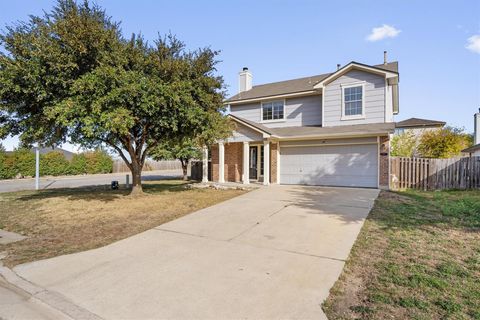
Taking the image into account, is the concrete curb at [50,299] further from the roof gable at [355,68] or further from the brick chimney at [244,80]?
the brick chimney at [244,80]

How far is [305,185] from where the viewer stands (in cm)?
1473

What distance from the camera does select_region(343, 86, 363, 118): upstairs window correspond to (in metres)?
14.4

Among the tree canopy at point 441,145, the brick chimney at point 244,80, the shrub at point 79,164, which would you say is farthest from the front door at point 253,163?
the shrub at point 79,164

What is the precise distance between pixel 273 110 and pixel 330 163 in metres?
5.43

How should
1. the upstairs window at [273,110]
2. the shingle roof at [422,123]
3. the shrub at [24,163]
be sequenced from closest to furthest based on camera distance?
1. the upstairs window at [273,110]
2. the shrub at [24,163]
3. the shingle roof at [422,123]

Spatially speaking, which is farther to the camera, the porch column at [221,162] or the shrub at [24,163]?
the shrub at [24,163]

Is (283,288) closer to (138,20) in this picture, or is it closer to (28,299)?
(28,299)

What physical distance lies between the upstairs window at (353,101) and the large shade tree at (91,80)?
26.6 feet

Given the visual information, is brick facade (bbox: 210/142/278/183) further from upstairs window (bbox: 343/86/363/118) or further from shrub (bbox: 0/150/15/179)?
shrub (bbox: 0/150/15/179)

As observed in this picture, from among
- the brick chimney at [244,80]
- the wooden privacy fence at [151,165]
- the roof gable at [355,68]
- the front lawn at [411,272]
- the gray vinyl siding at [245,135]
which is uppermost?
the brick chimney at [244,80]

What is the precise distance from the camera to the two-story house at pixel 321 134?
43.9ft

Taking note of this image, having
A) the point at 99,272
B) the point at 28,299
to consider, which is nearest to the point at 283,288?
the point at 99,272

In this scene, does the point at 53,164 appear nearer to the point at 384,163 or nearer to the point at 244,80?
the point at 244,80

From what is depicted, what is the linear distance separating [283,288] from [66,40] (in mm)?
9417
